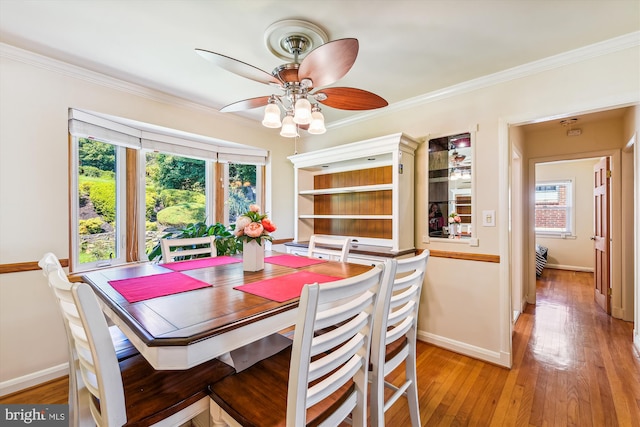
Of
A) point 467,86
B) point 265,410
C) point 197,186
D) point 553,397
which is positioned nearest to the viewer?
point 265,410

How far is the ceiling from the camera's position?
60.4 inches

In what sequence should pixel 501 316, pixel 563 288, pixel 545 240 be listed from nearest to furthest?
pixel 501 316, pixel 563 288, pixel 545 240

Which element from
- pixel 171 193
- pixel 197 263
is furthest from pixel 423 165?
pixel 171 193

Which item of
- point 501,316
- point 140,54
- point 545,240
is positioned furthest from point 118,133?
point 545,240

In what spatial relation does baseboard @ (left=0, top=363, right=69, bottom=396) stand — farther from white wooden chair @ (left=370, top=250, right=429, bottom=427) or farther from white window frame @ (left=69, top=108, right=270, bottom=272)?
white wooden chair @ (left=370, top=250, right=429, bottom=427)

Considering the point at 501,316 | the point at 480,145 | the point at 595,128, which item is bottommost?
the point at 501,316

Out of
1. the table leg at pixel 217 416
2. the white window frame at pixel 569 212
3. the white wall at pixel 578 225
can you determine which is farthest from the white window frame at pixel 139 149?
the white window frame at pixel 569 212

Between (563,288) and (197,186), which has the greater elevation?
(197,186)

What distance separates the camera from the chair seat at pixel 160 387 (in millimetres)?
950

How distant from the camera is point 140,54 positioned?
6.59 ft

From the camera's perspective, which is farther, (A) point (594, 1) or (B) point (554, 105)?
(B) point (554, 105)

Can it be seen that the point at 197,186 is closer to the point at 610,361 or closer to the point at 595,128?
the point at 610,361

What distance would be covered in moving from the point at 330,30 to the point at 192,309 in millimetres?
1744

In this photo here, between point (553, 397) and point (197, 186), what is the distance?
12.2 ft
